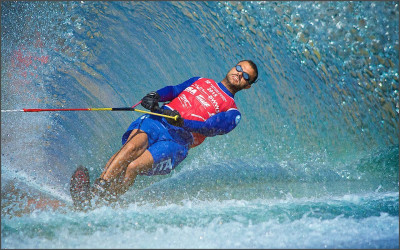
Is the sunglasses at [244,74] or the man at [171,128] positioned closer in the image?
the man at [171,128]

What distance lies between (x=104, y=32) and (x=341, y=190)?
3.53m

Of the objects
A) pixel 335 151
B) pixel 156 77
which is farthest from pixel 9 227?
pixel 335 151

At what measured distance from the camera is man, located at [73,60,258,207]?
136 inches

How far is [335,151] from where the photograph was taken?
5.57m

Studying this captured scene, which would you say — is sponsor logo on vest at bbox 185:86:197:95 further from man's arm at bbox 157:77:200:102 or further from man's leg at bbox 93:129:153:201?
man's leg at bbox 93:129:153:201

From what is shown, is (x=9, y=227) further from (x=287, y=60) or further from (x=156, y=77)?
(x=287, y=60)

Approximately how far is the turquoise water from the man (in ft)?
1.58

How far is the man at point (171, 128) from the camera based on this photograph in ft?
11.3

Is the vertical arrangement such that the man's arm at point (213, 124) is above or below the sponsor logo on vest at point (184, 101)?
below

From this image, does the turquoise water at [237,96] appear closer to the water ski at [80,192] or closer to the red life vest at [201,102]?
the water ski at [80,192]

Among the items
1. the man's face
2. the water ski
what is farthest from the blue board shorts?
the man's face

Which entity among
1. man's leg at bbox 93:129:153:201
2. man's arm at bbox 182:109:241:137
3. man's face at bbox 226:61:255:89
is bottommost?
man's leg at bbox 93:129:153:201

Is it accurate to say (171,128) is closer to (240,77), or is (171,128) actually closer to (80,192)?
(240,77)

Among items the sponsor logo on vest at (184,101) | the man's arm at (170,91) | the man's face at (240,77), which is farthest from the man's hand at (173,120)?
the man's face at (240,77)
